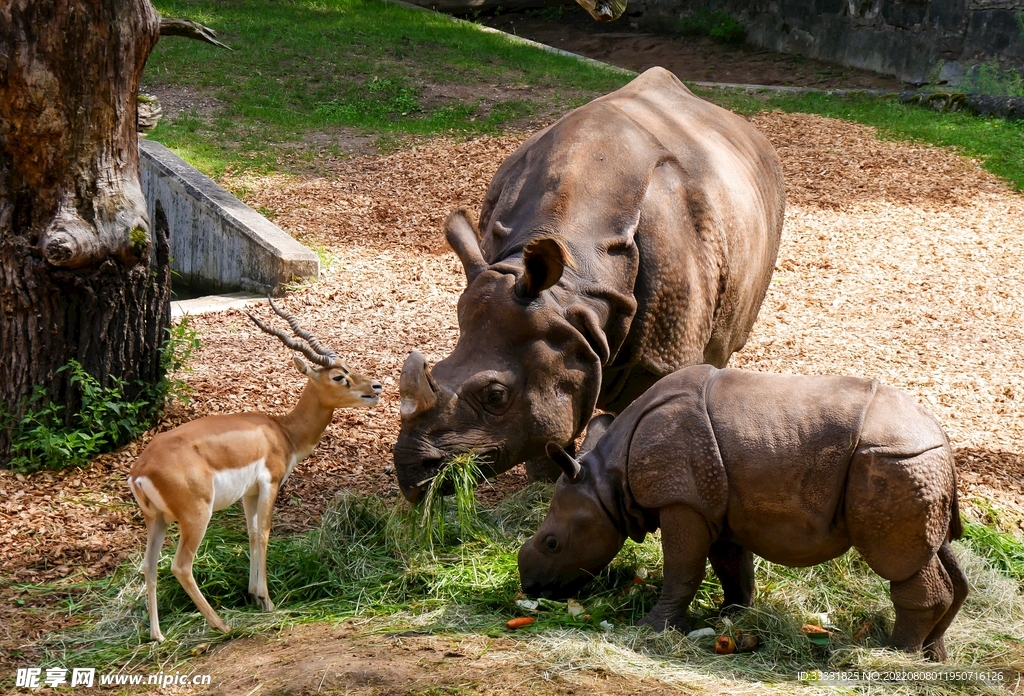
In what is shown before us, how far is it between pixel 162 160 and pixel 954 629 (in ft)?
30.8

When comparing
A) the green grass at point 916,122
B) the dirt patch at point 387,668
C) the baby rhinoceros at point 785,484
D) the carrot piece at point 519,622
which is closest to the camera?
the dirt patch at point 387,668

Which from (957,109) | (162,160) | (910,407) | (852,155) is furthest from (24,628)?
(957,109)

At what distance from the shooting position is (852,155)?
1398 centimetres

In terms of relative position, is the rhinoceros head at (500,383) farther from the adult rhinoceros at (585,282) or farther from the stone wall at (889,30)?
the stone wall at (889,30)

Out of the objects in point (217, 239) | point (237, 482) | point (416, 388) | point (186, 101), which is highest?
point (186, 101)

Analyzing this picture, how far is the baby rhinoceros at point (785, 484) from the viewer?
4766mm

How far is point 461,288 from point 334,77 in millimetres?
7246

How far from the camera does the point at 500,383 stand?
17.6 feet

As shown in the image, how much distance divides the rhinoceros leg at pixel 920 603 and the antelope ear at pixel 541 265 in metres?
2.03

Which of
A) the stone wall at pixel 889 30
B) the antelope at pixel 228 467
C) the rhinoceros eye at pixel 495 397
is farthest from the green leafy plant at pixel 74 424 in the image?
the stone wall at pixel 889 30

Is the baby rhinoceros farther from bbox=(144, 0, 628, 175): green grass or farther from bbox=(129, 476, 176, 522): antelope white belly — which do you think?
bbox=(144, 0, 628, 175): green grass

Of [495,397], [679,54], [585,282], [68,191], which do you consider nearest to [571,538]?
[495,397]

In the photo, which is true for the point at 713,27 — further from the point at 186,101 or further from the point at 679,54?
the point at 186,101

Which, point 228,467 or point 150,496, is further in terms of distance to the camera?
point 228,467
